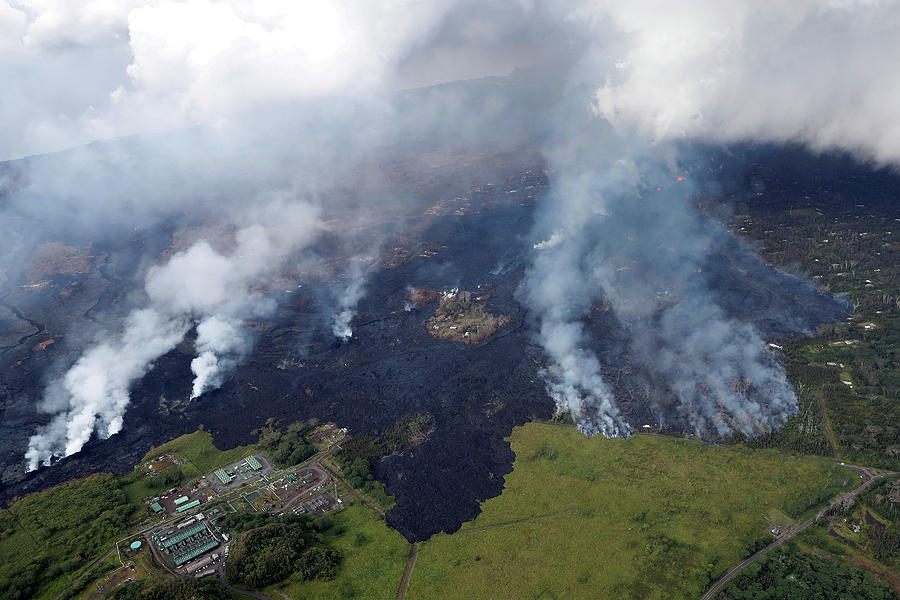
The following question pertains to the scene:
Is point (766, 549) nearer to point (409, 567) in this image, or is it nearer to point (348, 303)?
point (409, 567)

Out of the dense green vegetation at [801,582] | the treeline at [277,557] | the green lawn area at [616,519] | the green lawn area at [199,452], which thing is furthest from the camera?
the green lawn area at [199,452]

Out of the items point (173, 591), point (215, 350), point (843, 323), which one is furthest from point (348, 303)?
point (843, 323)

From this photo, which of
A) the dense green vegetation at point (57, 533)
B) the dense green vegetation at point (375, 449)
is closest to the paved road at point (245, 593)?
the dense green vegetation at point (57, 533)

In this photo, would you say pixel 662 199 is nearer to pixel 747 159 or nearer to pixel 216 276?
pixel 747 159

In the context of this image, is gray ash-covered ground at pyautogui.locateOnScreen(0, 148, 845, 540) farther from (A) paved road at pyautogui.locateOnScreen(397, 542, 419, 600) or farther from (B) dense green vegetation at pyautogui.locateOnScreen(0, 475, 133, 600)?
(B) dense green vegetation at pyautogui.locateOnScreen(0, 475, 133, 600)

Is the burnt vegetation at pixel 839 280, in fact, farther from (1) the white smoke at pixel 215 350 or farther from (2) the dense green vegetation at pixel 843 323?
(1) the white smoke at pixel 215 350

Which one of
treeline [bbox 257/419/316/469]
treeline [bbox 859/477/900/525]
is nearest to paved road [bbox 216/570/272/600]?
treeline [bbox 257/419/316/469]
